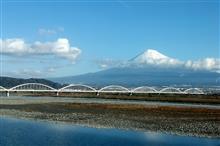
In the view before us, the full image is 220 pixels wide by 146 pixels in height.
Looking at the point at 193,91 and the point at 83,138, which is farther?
the point at 193,91

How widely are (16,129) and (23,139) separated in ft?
15.1

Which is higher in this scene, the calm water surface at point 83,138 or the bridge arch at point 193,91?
the bridge arch at point 193,91

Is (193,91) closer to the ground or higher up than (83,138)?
higher up

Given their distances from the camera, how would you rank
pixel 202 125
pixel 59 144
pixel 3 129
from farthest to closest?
pixel 202 125
pixel 3 129
pixel 59 144

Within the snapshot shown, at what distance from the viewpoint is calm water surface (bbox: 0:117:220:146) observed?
82.9 feet

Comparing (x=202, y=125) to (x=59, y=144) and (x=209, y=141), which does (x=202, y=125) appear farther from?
(x=59, y=144)

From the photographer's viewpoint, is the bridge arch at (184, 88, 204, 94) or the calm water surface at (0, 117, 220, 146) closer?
the calm water surface at (0, 117, 220, 146)

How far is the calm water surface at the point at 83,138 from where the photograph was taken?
25.3 m

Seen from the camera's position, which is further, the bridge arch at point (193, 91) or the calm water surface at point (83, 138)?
the bridge arch at point (193, 91)

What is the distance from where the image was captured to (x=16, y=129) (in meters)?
30.7

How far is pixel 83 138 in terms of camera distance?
88.8 ft

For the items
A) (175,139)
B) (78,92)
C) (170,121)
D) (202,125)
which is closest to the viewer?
(175,139)

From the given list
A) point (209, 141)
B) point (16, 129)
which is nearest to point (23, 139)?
point (16, 129)

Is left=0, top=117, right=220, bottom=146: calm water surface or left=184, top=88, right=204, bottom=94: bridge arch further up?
left=184, top=88, right=204, bottom=94: bridge arch
